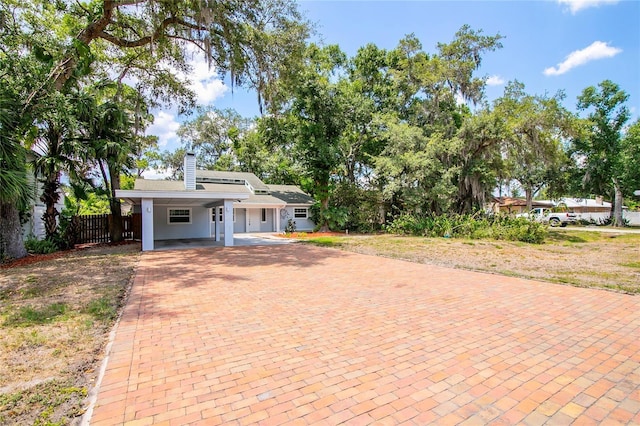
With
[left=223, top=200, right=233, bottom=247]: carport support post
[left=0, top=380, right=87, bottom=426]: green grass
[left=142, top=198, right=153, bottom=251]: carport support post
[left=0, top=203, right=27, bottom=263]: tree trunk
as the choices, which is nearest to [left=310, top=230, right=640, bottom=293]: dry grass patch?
[left=223, top=200, right=233, bottom=247]: carport support post

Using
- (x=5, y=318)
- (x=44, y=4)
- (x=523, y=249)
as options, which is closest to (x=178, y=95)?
(x=44, y=4)

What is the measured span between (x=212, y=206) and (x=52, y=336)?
13636 millimetres

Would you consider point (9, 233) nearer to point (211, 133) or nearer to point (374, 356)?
point (374, 356)

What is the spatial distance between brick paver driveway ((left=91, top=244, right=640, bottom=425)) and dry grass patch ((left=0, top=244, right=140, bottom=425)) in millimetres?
263

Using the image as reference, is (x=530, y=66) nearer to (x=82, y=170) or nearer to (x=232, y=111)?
(x=82, y=170)

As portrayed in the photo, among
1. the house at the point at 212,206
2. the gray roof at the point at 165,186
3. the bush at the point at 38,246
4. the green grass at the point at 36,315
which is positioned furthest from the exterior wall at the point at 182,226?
the green grass at the point at 36,315

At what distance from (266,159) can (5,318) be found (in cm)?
2585

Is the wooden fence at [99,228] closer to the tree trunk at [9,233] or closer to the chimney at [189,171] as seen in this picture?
the chimney at [189,171]

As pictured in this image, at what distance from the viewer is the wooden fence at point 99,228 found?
47.9 feet

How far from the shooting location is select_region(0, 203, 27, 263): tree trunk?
996 cm

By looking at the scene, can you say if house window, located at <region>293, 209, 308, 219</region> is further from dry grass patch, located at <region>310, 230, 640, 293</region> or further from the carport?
dry grass patch, located at <region>310, 230, 640, 293</region>

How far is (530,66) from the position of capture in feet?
53.3

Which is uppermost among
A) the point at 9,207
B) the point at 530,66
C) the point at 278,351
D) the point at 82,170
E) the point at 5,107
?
the point at 530,66

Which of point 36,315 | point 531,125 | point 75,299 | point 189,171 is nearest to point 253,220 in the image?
point 189,171
